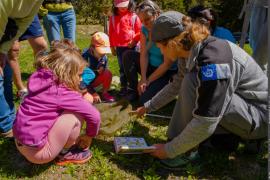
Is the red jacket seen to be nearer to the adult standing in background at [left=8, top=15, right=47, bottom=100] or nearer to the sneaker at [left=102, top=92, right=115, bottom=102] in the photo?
the sneaker at [left=102, top=92, right=115, bottom=102]

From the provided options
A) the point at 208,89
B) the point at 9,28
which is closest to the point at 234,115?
the point at 208,89

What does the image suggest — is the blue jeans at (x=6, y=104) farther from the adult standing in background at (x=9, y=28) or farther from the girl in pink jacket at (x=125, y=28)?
the girl in pink jacket at (x=125, y=28)

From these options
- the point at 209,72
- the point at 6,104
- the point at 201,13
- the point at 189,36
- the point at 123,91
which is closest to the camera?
the point at 209,72

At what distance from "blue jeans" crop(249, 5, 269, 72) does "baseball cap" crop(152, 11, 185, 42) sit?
159 cm

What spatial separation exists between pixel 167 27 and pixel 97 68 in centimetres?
167

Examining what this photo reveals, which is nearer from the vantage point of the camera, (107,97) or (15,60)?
(15,60)

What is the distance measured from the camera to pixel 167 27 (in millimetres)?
2512

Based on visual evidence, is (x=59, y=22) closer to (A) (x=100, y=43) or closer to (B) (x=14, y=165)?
(A) (x=100, y=43)

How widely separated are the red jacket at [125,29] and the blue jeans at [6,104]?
167cm

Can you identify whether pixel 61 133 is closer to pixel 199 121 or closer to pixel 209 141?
pixel 199 121

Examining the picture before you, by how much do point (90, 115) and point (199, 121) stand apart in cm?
73

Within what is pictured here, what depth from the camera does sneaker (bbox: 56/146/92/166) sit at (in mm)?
2708

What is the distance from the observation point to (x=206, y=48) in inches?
90.2

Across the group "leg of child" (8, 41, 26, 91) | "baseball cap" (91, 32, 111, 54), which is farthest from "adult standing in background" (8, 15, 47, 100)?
"baseball cap" (91, 32, 111, 54)
